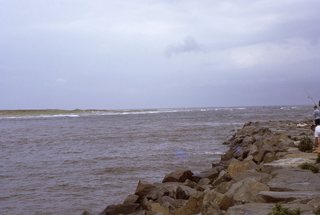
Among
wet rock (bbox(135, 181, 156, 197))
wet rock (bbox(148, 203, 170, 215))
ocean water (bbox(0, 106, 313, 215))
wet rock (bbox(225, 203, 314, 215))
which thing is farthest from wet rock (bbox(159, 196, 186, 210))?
wet rock (bbox(225, 203, 314, 215))

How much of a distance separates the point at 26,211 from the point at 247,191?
565cm

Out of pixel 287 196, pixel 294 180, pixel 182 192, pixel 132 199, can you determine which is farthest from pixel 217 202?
pixel 132 199

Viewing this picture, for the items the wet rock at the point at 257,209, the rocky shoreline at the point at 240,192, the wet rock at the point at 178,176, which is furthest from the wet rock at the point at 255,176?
the wet rock at the point at 178,176

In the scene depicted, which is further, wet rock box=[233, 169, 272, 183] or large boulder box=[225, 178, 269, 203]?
wet rock box=[233, 169, 272, 183]

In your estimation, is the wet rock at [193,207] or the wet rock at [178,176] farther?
the wet rock at [178,176]

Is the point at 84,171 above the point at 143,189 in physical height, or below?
below

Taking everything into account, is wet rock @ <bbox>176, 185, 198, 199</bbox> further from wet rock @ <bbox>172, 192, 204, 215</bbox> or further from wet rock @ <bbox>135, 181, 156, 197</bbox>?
wet rock @ <bbox>172, 192, 204, 215</bbox>

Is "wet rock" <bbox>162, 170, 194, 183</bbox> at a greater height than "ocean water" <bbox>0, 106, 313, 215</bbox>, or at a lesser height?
greater

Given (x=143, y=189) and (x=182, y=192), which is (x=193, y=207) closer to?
(x=182, y=192)

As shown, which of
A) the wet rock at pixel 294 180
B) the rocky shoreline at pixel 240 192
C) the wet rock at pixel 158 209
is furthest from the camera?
the wet rock at pixel 158 209

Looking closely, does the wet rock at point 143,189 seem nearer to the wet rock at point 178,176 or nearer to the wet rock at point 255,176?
the wet rock at point 178,176

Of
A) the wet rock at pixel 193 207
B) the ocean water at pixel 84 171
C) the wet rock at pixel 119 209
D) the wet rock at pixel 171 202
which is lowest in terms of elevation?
the ocean water at pixel 84 171

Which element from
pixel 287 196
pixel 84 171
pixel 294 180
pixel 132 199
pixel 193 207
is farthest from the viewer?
pixel 84 171

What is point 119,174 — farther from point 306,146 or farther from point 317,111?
point 317,111
